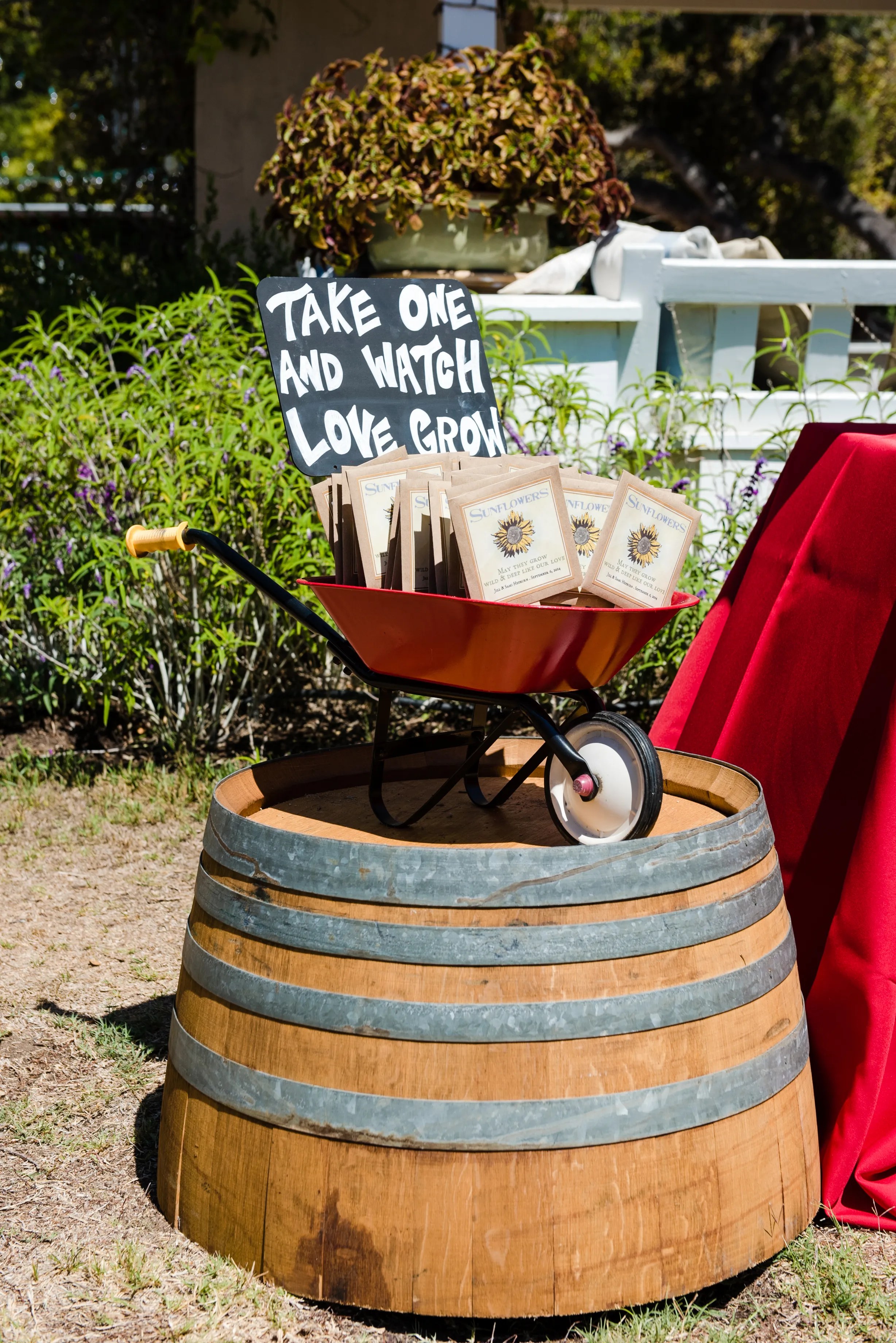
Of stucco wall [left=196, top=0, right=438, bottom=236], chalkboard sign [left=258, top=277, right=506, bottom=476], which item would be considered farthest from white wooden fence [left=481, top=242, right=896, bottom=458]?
stucco wall [left=196, top=0, right=438, bottom=236]

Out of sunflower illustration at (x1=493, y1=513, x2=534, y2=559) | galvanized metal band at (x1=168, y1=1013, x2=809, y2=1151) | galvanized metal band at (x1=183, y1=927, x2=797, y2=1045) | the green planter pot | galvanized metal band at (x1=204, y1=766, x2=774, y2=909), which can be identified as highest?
the green planter pot

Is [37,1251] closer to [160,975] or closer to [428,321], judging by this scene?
[160,975]

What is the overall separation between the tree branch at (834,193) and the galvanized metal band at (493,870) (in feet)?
47.0

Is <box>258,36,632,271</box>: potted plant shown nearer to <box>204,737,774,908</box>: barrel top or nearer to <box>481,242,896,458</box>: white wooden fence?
<box>481,242,896,458</box>: white wooden fence

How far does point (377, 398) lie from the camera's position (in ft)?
7.59

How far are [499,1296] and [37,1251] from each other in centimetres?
78

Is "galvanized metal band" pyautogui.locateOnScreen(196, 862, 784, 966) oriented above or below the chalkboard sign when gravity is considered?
below

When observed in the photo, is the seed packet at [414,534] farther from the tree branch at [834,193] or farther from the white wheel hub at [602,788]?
the tree branch at [834,193]

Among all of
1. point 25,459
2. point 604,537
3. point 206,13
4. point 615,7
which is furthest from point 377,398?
point 615,7

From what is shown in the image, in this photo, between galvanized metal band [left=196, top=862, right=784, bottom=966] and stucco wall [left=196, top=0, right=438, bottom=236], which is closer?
galvanized metal band [left=196, top=862, right=784, bottom=966]

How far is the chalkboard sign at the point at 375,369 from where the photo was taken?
2207 millimetres

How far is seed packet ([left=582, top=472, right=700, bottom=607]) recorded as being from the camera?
183 centimetres

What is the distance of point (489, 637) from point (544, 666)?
4.2 inches

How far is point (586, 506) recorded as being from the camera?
6.36 feet
